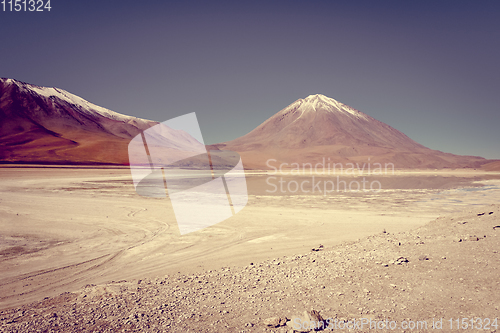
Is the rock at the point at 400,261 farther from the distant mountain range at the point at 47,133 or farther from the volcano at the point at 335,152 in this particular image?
the volcano at the point at 335,152

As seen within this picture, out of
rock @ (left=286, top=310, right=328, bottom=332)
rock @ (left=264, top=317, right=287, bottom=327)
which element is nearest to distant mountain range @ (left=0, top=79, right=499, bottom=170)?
rock @ (left=264, top=317, right=287, bottom=327)

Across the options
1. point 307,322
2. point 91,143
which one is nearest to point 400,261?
point 307,322

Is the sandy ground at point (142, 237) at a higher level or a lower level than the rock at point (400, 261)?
lower

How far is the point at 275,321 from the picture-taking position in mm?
4191

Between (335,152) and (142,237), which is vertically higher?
(335,152)

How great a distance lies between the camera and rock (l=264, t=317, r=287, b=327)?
4.15 meters

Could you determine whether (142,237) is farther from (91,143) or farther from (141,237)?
(91,143)

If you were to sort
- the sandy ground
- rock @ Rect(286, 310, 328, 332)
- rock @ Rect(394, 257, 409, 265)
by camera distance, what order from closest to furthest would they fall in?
rock @ Rect(286, 310, 328, 332), rock @ Rect(394, 257, 409, 265), the sandy ground

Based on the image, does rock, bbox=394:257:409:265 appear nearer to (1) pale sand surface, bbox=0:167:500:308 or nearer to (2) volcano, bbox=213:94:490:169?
(1) pale sand surface, bbox=0:167:500:308

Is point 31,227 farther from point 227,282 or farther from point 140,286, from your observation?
point 227,282

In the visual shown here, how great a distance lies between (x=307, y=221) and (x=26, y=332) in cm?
1090

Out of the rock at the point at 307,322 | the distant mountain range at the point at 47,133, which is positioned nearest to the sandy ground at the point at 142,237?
the rock at the point at 307,322

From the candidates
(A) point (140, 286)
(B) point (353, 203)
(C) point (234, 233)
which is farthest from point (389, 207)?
(A) point (140, 286)

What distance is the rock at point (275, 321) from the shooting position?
4152 mm
